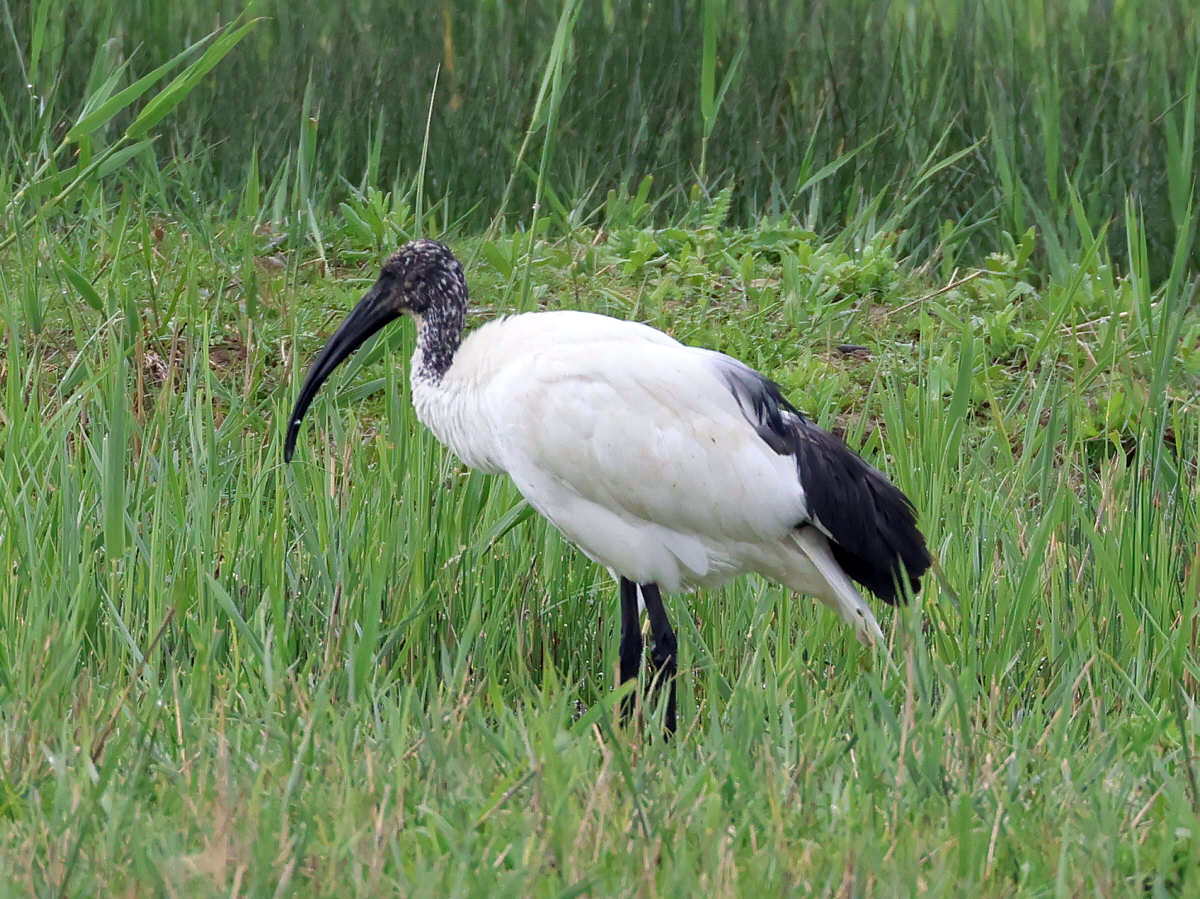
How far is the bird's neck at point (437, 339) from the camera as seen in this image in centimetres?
380

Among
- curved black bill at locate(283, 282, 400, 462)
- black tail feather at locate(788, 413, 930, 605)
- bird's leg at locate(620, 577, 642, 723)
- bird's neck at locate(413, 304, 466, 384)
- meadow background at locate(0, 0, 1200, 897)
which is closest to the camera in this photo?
meadow background at locate(0, 0, 1200, 897)

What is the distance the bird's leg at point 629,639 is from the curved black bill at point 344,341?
0.77 m

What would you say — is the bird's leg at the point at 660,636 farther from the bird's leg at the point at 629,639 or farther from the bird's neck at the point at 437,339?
the bird's neck at the point at 437,339

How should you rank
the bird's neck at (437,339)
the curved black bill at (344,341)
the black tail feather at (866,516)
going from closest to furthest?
the black tail feather at (866,516), the bird's neck at (437,339), the curved black bill at (344,341)

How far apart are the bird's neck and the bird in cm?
12

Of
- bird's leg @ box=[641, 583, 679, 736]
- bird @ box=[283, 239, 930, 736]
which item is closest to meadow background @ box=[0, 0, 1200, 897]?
bird's leg @ box=[641, 583, 679, 736]

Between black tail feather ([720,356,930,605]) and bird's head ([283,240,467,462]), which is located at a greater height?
bird's head ([283,240,467,462])

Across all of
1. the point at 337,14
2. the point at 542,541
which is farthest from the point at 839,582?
the point at 337,14

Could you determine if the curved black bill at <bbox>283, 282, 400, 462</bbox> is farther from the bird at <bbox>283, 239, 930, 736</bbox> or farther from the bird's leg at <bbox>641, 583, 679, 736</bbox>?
the bird's leg at <bbox>641, 583, 679, 736</bbox>

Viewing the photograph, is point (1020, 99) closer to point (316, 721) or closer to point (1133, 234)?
point (1133, 234)

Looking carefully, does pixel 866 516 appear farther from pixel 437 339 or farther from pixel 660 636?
pixel 437 339

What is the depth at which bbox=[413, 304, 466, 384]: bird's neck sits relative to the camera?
3.80m

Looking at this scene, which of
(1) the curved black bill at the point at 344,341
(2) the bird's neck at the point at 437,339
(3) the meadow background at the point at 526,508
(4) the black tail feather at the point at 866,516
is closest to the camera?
(3) the meadow background at the point at 526,508

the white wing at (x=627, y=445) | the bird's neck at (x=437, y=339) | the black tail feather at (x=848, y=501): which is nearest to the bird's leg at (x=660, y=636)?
the white wing at (x=627, y=445)
